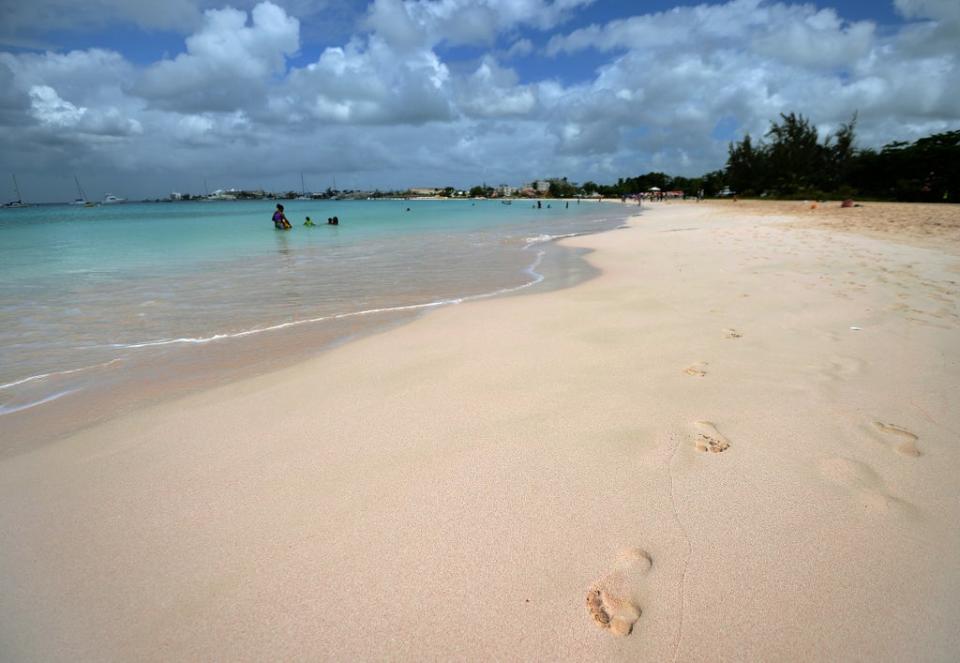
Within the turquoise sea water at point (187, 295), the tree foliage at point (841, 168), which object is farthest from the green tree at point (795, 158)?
the turquoise sea water at point (187, 295)

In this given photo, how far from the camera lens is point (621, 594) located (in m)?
1.89

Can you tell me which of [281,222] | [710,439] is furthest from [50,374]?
[281,222]

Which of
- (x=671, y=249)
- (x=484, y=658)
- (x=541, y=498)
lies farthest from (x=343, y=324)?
(x=671, y=249)

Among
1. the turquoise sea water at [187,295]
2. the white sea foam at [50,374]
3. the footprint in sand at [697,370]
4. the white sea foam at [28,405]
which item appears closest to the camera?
the footprint in sand at [697,370]

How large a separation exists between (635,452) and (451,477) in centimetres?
124

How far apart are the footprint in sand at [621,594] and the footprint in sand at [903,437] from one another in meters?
2.09

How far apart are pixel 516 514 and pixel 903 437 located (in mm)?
2772

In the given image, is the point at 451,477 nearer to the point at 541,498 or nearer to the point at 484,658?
the point at 541,498

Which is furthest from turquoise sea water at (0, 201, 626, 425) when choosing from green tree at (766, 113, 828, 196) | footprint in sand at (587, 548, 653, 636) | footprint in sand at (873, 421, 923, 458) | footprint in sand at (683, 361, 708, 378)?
green tree at (766, 113, 828, 196)

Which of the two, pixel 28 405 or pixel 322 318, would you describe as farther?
pixel 322 318

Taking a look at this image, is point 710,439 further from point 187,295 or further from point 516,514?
point 187,295

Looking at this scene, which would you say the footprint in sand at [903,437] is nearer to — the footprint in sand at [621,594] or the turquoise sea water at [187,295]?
the footprint in sand at [621,594]

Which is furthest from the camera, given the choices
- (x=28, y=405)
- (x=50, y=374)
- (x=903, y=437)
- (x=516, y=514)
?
(x=50, y=374)

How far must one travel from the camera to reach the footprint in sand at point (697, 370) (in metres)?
3.99
